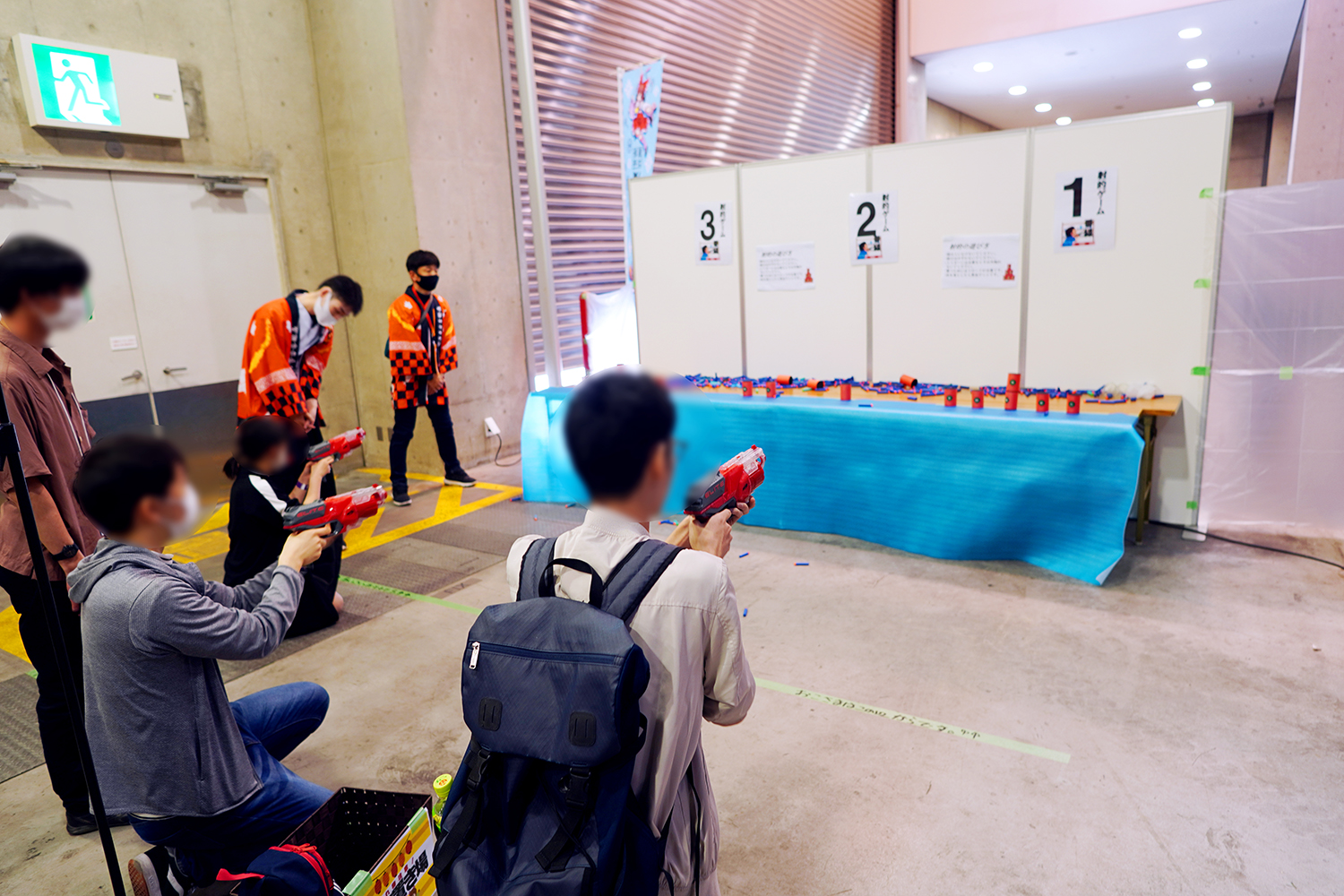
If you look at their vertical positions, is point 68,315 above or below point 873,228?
below

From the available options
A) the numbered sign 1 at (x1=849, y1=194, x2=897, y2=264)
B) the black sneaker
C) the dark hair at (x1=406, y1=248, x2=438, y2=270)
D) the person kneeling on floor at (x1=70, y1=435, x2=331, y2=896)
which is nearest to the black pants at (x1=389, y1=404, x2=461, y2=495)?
the dark hair at (x1=406, y1=248, x2=438, y2=270)

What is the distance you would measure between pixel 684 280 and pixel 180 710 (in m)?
4.52

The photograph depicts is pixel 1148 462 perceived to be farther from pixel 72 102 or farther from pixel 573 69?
pixel 573 69

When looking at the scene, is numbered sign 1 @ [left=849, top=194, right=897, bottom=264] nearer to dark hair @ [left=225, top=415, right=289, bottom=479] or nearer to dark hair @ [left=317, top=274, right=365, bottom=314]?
dark hair @ [left=317, top=274, right=365, bottom=314]

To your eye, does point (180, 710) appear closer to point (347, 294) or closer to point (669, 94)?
point (347, 294)

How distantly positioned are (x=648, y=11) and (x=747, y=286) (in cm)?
416

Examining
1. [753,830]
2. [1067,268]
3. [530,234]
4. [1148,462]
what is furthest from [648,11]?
[753,830]

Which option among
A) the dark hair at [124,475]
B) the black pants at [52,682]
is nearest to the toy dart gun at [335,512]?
the black pants at [52,682]

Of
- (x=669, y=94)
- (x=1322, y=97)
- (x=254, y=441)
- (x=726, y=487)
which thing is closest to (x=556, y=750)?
(x=254, y=441)

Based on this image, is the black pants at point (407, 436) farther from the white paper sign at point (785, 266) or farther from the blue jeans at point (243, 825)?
the blue jeans at point (243, 825)

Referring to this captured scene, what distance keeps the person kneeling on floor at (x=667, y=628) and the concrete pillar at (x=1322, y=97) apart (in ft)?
22.8

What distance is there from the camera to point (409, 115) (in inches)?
243

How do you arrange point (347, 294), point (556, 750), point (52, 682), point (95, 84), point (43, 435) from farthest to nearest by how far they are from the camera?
point (347, 294)
point (52, 682)
point (43, 435)
point (95, 84)
point (556, 750)

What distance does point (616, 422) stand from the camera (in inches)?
43.5
